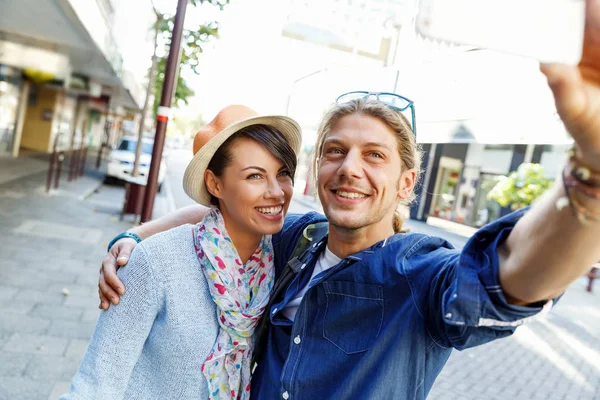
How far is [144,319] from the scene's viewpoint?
1753 mm

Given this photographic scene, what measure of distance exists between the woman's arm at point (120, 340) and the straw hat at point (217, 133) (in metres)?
0.43

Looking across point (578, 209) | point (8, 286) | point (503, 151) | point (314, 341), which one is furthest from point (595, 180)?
point (503, 151)

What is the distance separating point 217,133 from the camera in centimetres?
208

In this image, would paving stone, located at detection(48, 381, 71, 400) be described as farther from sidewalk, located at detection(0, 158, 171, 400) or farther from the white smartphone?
the white smartphone

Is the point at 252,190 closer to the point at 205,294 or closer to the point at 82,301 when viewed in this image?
the point at 205,294

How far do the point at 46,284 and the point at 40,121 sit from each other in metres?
22.2

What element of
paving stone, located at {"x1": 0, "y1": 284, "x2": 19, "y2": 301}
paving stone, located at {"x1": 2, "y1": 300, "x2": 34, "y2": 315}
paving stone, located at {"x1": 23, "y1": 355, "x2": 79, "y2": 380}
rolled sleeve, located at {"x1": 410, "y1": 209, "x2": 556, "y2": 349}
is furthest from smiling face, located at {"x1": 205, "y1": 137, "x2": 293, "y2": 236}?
paving stone, located at {"x1": 0, "y1": 284, "x2": 19, "y2": 301}

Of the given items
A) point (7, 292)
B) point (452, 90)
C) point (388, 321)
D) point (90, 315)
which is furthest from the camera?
point (7, 292)

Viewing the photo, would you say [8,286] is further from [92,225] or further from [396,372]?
[396,372]

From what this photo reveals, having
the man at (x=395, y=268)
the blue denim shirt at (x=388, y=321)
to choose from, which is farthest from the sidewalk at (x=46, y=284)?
the blue denim shirt at (x=388, y=321)

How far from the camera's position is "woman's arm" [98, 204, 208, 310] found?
71.1 inches

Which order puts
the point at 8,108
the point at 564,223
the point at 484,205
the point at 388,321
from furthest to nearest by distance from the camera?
1. the point at 484,205
2. the point at 8,108
3. the point at 388,321
4. the point at 564,223

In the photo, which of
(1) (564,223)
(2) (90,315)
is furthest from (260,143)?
(2) (90,315)

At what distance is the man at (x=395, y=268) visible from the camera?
93 centimetres
